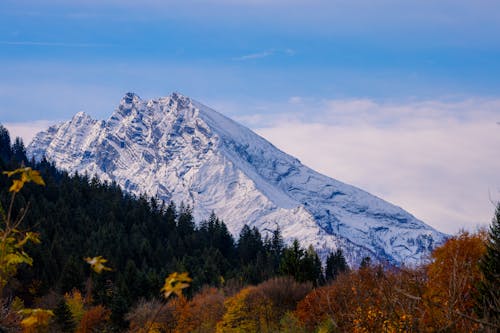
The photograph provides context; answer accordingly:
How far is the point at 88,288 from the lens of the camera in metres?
87.6

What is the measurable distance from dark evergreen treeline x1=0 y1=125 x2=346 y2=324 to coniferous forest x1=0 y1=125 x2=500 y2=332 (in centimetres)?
29

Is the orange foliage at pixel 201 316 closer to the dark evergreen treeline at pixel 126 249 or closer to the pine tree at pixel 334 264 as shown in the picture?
the dark evergreen treeline at pixel 126 249

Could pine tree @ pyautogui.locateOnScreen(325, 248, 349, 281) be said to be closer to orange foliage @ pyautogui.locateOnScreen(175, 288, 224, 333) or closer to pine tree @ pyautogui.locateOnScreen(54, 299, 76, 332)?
orange foliage @ pyautogui.locateOnScreen(175, 288, 224, 333)

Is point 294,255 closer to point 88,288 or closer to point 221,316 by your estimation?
point 221,316

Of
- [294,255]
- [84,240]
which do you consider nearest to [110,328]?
[294,255]

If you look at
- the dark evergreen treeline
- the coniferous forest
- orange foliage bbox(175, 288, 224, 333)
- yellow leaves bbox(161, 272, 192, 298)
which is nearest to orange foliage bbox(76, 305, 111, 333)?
the coniferous forest

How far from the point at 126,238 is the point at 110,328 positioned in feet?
179

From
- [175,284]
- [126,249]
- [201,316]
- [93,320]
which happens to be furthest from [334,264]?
[175,284]

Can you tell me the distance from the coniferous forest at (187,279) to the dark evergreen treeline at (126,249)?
290mm

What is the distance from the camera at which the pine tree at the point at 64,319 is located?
65.1m

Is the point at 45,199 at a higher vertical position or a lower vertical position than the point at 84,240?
higher

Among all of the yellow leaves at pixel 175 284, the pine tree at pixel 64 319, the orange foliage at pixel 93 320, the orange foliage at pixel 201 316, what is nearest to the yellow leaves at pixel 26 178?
the yellow leaves at pixel 175 284

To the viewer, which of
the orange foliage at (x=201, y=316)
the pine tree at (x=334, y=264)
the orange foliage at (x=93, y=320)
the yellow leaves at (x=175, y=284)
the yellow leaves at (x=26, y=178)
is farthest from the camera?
the pine tree at (x=334, y=264)

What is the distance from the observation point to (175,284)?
5996mm
